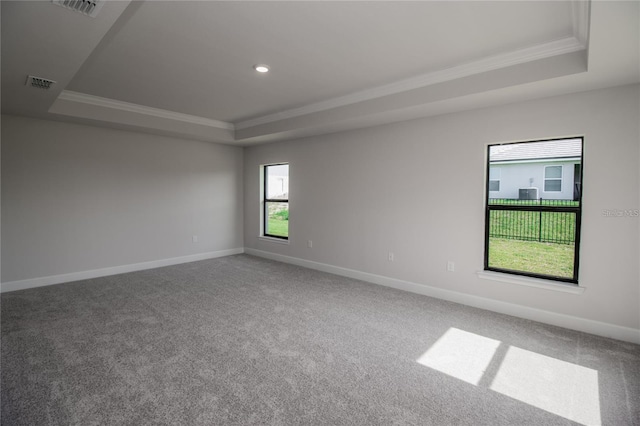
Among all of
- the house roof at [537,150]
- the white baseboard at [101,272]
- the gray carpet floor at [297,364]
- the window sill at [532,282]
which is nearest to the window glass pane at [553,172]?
the house roof at [537,150]

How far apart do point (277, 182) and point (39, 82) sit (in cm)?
394

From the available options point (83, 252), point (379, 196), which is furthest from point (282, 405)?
point (83, 252)

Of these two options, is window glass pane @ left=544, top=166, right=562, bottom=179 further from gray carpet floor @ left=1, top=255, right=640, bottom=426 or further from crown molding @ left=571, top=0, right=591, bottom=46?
gray carpet floor @ left=1, top=255, right=640, bottom=426

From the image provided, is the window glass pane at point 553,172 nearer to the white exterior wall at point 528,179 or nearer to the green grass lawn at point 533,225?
the white exterior wall at point 528,179

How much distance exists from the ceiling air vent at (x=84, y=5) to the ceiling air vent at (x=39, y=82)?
5.05 ft

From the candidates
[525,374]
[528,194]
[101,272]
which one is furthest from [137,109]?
[525,374]

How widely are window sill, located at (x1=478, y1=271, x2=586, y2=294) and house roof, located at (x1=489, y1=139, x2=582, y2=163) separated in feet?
4.16

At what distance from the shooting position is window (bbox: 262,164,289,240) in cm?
624

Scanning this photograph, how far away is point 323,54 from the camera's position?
2932mm

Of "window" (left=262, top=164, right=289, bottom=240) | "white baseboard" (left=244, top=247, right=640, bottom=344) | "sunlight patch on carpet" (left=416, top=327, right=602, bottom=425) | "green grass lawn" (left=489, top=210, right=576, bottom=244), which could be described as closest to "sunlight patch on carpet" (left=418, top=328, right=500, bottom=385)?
"sunlight patch on carpet" (left=416, top=327, right=602, bottom=425)

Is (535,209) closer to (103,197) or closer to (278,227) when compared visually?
(278,227)

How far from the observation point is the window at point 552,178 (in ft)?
10.5

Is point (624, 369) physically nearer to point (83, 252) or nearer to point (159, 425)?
point (159, 425)

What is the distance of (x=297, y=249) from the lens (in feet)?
18.9
